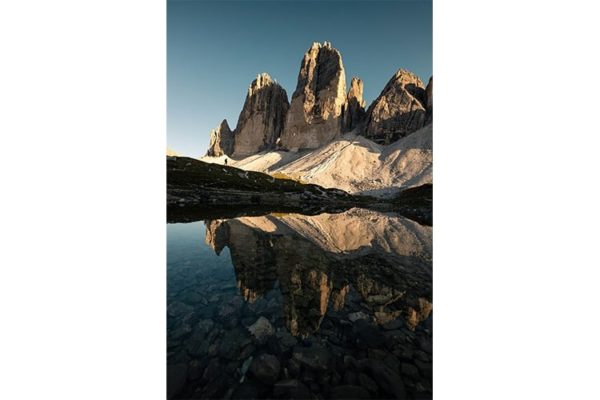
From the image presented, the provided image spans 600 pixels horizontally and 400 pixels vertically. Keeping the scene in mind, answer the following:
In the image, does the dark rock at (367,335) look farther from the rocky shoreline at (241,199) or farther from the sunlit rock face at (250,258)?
the rocky shoreline at (241,199)

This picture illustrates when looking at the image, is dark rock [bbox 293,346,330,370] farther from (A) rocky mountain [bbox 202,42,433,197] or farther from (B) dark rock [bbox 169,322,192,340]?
(A) rocky mountain [bbox 202,42,433,197]

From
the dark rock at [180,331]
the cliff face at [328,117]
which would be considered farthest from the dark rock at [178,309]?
the cliff face at [328,117]

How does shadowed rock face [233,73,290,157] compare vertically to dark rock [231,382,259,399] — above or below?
above

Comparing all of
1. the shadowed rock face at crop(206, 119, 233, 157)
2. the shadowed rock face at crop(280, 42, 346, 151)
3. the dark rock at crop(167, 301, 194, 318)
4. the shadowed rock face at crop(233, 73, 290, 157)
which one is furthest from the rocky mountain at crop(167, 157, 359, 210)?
the shadowed rock face at crop(206, 119, 233, 157)

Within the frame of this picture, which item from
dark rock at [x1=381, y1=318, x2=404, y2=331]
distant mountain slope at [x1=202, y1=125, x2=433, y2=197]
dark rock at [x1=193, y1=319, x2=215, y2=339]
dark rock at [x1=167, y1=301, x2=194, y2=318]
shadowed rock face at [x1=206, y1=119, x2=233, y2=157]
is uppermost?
shadowed rock face at [x1=206, y1=119, x2=233, y2=157]

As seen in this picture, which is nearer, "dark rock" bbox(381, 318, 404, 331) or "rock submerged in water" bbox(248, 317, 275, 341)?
"rock submerged in water" bbox(248, 317, 275, 341)
